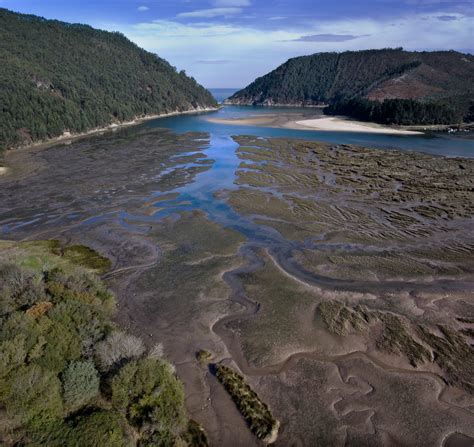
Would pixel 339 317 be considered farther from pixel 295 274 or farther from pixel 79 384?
pixel 79 384

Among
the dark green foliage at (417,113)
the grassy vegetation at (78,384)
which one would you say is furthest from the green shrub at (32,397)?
the dark green foliage at (417,113)

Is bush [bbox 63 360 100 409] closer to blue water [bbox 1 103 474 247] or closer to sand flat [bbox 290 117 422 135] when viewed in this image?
blue water [bbox 1 103 474 247]

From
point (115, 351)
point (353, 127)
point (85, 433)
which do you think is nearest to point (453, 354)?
point (115, 351)

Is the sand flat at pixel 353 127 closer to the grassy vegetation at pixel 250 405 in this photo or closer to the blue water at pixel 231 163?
the blue water at pixel 231 163

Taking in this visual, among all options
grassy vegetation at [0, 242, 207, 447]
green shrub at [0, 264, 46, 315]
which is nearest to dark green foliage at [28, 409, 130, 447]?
grassy vegetation at [0, 242, 207, 447]

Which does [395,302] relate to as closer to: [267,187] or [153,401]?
[153,401]

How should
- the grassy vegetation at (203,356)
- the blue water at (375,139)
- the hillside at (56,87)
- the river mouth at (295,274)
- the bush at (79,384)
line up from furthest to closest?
the hillside at (56,87) → the blue water at (375,139) → the grassy vegetation at (203,356) → the river mouth at (295,274) → the bush at (79,384)
